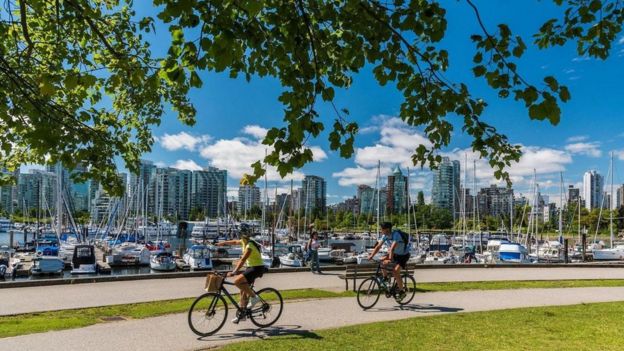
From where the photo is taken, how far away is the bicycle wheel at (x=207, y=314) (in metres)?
8.60

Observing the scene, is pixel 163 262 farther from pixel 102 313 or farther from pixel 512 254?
pixel 102 313

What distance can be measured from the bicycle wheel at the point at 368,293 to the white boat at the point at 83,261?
2540cm

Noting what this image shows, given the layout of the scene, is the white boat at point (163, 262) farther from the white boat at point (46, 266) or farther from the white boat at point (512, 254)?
the white boat at point (512, 254)

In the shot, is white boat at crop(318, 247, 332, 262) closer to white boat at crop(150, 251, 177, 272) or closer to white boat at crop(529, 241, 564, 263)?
white boat at crop(150, 251, 177, 272)

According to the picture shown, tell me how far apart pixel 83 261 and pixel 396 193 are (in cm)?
7879

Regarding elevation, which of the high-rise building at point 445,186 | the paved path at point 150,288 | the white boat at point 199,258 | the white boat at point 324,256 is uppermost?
the high-rise building at point 445,186

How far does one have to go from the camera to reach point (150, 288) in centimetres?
1462

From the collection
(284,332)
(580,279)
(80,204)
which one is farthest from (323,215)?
(284,332)

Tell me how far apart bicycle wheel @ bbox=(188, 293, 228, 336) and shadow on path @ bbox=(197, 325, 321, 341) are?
22 centimetres

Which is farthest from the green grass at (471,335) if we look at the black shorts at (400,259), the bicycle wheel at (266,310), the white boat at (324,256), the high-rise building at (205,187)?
the high-rise building at (205,187)

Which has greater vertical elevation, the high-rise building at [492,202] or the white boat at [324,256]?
the high-rise building at [492,202]

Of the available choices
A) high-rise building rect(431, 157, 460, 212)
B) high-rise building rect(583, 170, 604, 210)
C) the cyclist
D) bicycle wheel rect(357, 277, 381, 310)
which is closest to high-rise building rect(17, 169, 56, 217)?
bicycle wheel rect(357, 277, 381, 310)

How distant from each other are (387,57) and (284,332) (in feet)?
18.0

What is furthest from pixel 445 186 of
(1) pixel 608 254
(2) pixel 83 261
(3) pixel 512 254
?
(2) pixel 83 261
